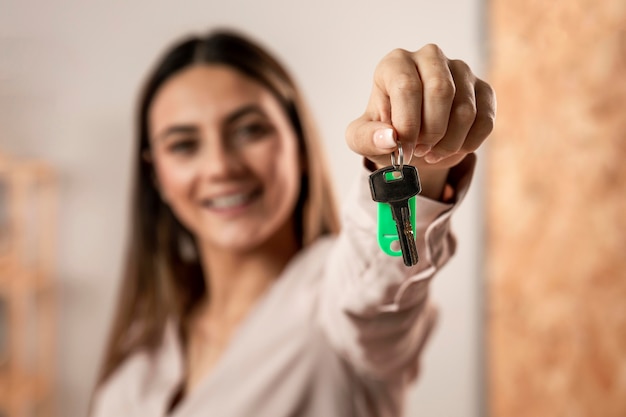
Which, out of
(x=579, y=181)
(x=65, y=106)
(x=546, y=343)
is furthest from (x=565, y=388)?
(x=65, y=106)

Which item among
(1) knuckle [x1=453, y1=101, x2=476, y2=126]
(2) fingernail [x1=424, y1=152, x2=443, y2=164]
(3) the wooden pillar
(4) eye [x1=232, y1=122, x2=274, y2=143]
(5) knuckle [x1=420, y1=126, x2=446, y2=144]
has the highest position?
(1) knuckle [x1=453, y1=101, x2=476, y2=126]

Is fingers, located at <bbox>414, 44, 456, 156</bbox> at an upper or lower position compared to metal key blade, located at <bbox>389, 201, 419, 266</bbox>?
upper

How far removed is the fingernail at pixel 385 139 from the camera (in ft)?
0.70

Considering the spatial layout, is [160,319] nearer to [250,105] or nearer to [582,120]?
[250,105]

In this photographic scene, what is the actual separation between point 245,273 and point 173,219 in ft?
0.50

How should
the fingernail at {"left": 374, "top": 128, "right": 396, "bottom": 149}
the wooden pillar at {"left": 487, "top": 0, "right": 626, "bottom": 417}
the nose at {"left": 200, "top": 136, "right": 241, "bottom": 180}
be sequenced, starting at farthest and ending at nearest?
the wooden pillar at {"left": 487, "top": 0, "right": 626, "bottom": 417}, the nose at {"left": 200, "top": 136, "right": 241, "bottom": 180}, the fingernail at {"left": 374, "top": 128, "right": 396, "bottom": 149}

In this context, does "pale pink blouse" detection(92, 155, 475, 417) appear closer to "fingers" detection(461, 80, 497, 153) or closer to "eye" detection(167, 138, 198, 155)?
"fingers" detection(461, 80, 497, 153)

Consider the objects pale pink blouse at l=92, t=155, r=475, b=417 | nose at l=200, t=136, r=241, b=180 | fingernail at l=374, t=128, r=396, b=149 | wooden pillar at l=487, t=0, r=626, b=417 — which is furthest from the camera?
wooden pillar at l=487, t=0, r=626, b=417

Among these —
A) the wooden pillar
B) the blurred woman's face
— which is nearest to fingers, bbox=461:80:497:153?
the blurred woman's face

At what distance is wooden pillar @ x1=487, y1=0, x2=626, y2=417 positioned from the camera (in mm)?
805

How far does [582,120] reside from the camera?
83 cm

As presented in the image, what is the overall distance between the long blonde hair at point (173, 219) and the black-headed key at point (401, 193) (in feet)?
1.48

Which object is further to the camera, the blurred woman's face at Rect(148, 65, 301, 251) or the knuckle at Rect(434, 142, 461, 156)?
the blurred woman's face at Rect(148, 65, 301, 251)

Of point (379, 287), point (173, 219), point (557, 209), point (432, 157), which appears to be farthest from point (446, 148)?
point (557, 209)
